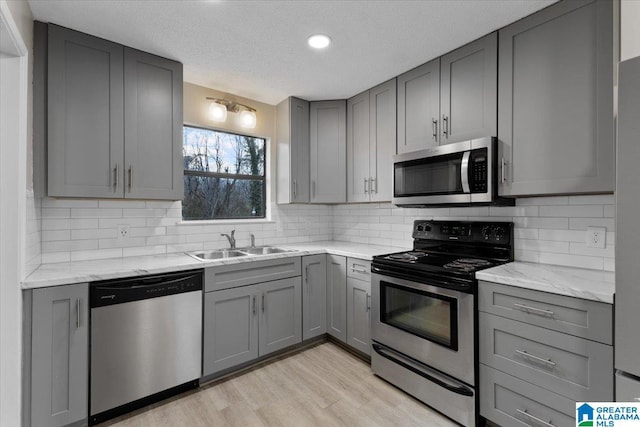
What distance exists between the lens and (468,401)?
1.82 m

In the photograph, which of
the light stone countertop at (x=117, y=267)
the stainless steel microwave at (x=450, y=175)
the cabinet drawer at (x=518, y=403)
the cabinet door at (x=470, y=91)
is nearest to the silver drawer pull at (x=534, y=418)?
the cabinet drawer at (x=518, y=403)

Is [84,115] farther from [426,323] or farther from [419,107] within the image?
[426,323]

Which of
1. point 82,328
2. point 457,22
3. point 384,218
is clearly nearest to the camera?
point 82,328

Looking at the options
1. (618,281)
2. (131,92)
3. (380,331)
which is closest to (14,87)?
(131,92)

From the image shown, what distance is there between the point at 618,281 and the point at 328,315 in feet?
7.10

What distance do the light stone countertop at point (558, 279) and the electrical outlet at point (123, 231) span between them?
2.55 metres

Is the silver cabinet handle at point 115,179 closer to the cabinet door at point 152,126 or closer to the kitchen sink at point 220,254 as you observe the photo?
the cabinet door at point 152,126

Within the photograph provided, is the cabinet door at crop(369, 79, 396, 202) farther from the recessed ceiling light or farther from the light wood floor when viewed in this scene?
the light wood floor

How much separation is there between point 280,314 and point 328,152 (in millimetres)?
1674

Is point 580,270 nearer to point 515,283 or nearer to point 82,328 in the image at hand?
point 515,283

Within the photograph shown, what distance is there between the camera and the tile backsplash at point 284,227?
6.36 ft

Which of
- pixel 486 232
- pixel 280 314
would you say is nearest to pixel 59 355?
pixel 280 314

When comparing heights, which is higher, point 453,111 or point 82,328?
point 453,111

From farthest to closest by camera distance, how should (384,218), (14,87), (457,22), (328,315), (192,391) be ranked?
1. (384,218)
2. (328,315)
3. (192,391)
4. (457,22)
5. (14,87)
